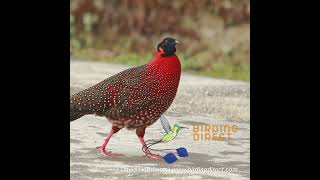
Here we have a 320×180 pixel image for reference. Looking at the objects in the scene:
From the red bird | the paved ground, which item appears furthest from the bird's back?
the paved ground

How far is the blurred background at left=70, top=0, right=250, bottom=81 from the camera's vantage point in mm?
6293

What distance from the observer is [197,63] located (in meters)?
7.19

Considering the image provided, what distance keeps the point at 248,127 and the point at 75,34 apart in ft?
4.74

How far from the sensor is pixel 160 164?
19.2 feet

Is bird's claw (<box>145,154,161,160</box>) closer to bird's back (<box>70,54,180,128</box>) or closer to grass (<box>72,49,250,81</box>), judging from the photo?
bird's back (<box>70,54,180,128</box>)

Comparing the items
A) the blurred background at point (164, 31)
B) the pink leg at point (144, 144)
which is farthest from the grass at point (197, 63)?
the pink leg at point (144, 144)

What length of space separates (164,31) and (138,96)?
0.67 m

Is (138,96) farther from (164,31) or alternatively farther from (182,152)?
(164,31)

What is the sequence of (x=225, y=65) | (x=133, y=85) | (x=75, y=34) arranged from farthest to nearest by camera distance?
(x=225, y=65), (x=75, y=34), (x=133, y=85)

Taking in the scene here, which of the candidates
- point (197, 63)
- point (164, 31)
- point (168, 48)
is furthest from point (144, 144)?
point (197, 63)

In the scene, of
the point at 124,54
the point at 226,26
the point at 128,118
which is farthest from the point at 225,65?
the point at 128,118

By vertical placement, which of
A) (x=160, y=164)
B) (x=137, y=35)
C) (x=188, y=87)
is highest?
(x=137, y=35)

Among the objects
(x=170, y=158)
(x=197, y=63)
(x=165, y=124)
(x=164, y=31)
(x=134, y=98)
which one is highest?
(x=164, y=31)

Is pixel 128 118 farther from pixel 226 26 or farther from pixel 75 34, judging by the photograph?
pixel 226 26
